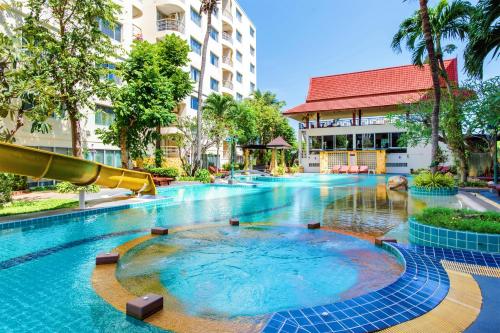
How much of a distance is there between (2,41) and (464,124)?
19477mm

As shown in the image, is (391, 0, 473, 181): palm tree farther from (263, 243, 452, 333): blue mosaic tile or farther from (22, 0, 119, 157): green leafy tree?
(22, 0, 119, 157): green leafy tree

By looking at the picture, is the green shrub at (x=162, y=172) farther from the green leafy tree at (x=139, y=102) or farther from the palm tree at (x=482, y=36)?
the palm tree at (x=482, y=36)

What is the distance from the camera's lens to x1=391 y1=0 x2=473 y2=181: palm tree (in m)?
14.7

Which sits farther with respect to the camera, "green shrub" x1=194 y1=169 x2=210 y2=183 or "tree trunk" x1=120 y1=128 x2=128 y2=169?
"green shrub" x1=194 y1=169 x2=210 y2=183

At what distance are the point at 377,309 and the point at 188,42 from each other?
28292 millimetres

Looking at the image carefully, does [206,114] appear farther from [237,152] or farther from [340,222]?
[340,222]

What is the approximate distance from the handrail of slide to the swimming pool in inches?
44.8

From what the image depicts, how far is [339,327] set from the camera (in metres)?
2.79

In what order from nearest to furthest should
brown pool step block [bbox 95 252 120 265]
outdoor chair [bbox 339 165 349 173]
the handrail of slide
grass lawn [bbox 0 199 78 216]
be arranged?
brown pool step block [bbox 95 252 120 265], the handrail of slide, grass lawn [bbox 0 199 78 216], outdoor chair [bbox 339 165 349 173]

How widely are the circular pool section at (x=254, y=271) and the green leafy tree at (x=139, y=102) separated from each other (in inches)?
518

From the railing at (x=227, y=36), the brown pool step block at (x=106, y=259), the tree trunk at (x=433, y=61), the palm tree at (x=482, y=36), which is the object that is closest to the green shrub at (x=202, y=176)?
the tree trunk at (x=433, y=61)

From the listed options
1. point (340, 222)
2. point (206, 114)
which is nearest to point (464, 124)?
point (340, 222)

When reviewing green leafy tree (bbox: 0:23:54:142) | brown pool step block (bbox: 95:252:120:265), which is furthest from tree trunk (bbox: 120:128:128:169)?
brown pool step block (bbox: 95:252:120:265)

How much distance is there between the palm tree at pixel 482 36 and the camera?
8.01m
